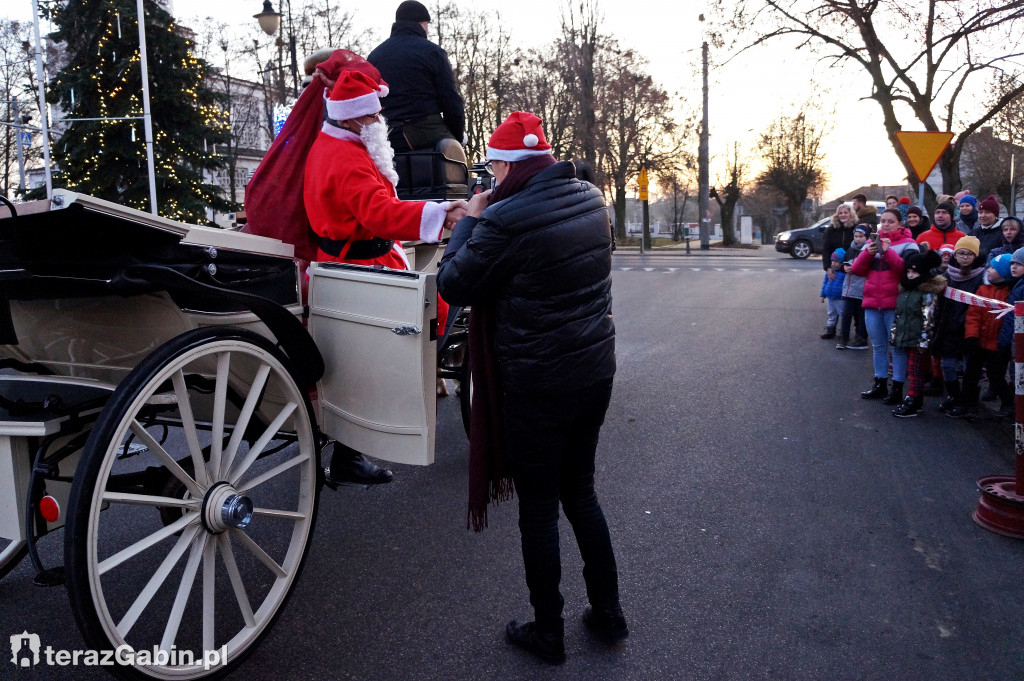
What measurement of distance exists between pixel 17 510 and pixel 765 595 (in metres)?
2.96

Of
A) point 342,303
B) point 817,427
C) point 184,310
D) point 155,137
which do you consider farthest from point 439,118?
point 155,137

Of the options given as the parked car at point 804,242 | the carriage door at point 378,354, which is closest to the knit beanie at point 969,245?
the carriage door at point 378,354

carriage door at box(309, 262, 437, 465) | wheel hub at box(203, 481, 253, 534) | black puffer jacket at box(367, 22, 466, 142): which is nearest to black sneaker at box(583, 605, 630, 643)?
carriage door at box(309, 262, 437, 465)

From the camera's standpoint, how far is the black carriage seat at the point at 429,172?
5.52 meters

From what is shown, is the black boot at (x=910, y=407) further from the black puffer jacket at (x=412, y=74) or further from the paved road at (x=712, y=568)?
the black puffer jacket at (x=412, y=74)

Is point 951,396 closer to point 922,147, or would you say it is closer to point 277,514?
point 922,147

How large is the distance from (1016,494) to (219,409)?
402cm

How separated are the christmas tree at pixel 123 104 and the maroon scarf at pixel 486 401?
1951 centimetres

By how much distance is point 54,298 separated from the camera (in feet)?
10.2

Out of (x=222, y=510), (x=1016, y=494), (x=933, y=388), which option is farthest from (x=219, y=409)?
(x=933, y=388)

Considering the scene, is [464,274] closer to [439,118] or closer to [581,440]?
[581,440]

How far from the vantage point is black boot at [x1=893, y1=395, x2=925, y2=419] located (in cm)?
684

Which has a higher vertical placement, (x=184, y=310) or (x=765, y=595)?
(x=184, y=310)

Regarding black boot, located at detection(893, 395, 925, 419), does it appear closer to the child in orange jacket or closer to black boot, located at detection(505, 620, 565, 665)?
the child in orange jacket
